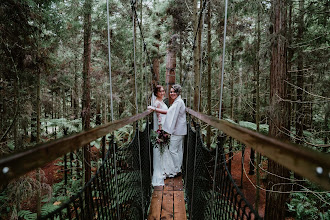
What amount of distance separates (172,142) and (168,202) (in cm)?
100

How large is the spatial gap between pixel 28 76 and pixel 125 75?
3782 mm

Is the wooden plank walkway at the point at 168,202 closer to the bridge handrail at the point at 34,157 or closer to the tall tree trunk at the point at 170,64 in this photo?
the bridge handrail at the point at 34,157

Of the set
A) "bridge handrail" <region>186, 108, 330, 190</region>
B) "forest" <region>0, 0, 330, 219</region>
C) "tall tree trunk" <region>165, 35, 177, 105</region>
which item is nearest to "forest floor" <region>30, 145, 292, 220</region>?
"forest" <region>0, 0, 330, 219</region>

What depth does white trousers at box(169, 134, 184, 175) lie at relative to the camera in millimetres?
3500

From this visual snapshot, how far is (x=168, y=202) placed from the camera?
2.80m

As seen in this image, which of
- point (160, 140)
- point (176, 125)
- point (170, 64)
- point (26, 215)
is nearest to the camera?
point (176, 125)

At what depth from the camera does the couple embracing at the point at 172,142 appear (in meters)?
3.19

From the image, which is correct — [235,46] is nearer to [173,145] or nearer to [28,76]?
[173,145]

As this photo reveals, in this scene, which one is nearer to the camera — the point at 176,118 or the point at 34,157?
the point at 34,157

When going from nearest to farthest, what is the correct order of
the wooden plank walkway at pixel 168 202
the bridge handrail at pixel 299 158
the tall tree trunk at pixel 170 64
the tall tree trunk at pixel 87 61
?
the bridge handrail at pixel 299 158 → the wooden plank walkway at pixel 168 202 → the tall tree trunk at pixel 87 61 → the tall tree trunk at pixel 170 64

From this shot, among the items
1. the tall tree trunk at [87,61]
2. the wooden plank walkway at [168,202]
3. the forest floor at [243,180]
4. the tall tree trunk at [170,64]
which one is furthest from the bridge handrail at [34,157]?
the forest floor at [243,180]

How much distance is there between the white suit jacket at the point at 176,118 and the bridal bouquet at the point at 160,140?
0.23 metres

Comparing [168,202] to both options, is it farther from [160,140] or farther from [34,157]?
[34,157]

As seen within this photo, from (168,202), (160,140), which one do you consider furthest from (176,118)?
(168,202)
